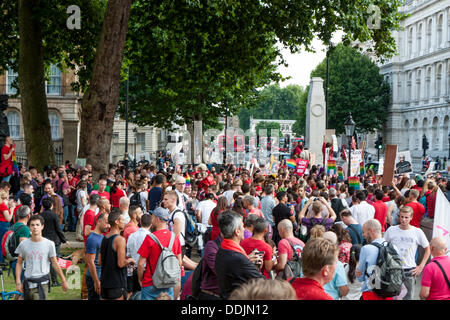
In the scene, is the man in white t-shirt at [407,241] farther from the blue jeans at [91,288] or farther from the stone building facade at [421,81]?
the stone building facade at [421,81]

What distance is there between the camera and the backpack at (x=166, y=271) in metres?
6.29

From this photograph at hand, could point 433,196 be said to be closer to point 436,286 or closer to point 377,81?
point 436,286

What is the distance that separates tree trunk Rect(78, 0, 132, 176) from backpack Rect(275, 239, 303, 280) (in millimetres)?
9608

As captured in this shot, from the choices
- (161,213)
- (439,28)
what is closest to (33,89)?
(161,213)

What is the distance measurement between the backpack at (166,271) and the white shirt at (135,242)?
0.96 metres

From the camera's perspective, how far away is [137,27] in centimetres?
2119

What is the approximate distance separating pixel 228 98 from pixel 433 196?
100.0ft

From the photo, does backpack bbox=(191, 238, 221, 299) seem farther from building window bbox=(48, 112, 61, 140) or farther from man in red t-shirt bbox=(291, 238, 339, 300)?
building window bbox=(48, 112, 61, 140)

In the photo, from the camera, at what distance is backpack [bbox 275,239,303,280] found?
679cm

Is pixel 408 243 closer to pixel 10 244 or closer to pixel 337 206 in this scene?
pixel 337 206

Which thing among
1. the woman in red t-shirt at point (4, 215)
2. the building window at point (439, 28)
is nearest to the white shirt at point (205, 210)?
the woman in red t-shirt at point (4, 215)

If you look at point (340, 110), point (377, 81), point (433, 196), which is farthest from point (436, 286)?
point (377, 81)

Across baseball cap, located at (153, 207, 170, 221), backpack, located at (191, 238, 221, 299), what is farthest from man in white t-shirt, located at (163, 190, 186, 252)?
backpack, located at (191, 238, 221, 299)

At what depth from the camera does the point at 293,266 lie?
6945mm
